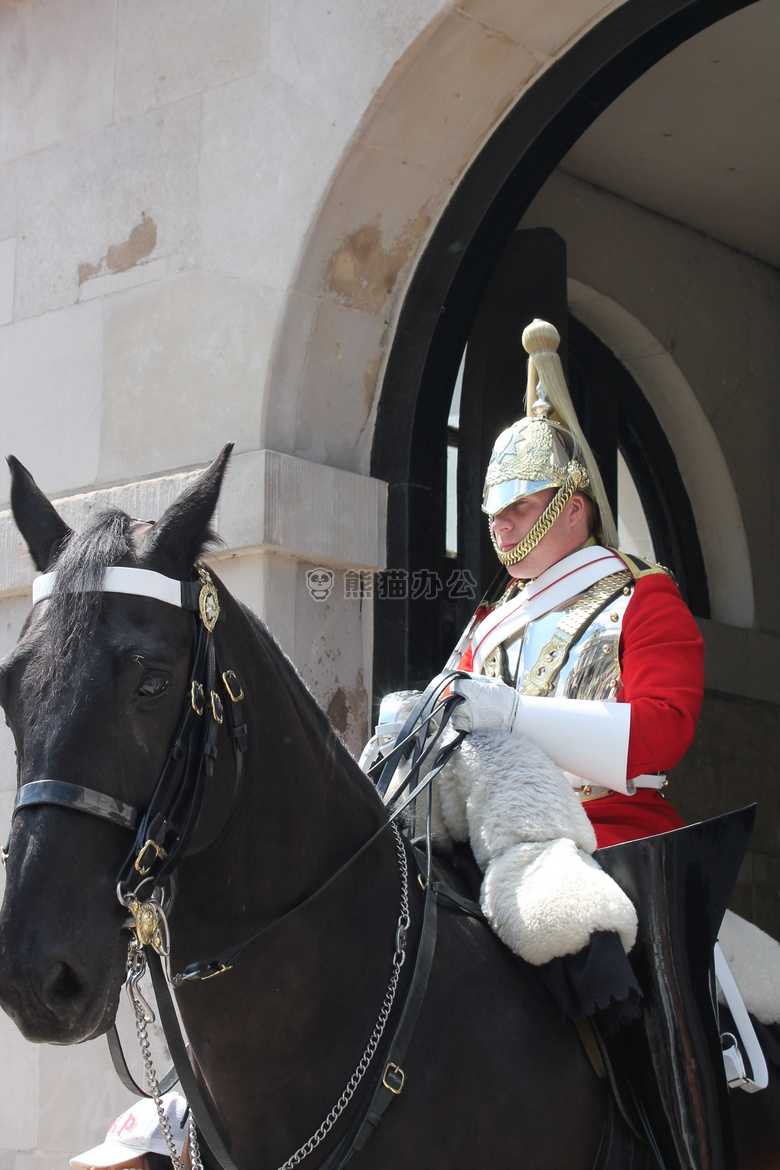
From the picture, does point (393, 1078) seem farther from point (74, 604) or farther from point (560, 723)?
point (74, 604)

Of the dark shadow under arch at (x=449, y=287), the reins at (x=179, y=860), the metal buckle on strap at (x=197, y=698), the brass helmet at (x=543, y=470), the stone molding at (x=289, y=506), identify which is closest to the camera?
the reins at (x=179, y=860)

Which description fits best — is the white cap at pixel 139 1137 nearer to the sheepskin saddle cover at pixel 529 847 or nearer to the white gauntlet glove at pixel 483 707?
the sheepskin saddle cover at pixel 529 847

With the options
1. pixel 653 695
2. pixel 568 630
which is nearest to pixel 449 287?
pixel 568 630

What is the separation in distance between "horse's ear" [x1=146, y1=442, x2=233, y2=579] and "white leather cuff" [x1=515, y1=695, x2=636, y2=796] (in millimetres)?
852

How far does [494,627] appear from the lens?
9.96ft

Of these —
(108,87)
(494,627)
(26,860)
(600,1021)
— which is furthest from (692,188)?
(26,860)

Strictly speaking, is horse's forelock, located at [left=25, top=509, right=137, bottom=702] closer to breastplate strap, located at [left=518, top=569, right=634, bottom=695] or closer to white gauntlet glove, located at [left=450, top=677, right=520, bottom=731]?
white gauntlet glove, located at [left=450, top=677, right=520, bottom=731]

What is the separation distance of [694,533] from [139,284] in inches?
146

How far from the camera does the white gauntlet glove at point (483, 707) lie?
249 centimetres

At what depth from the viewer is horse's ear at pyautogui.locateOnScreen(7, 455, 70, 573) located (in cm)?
206

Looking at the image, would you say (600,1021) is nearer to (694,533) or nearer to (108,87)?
(108,87)

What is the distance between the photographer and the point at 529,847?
2.35 m

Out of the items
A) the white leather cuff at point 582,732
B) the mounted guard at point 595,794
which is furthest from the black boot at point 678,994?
the white leather cuff at point 582,732

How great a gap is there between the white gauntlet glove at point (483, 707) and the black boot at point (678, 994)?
0.32 meters
